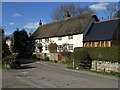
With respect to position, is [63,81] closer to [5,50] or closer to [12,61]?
[12,61]

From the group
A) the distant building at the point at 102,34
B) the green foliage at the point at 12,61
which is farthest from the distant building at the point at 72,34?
the green foliage at the point at 12,61

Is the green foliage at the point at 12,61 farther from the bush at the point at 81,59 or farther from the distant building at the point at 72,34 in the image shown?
the distant building at the point at 72,34

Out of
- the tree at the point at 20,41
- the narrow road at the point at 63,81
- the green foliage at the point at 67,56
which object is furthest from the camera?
the tree at the point at 20,41

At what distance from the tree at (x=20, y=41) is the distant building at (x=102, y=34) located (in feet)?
52.3

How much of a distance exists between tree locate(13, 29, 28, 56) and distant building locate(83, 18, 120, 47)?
Result: 15.9 meters

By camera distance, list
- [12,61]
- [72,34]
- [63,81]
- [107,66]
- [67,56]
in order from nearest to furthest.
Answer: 1. [63,81]
2. [12,61]
3. [107,66]
4. [67,56]
5. [72,34]

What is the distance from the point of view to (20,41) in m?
28.8

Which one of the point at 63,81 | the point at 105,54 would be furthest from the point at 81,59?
the point at 63,81

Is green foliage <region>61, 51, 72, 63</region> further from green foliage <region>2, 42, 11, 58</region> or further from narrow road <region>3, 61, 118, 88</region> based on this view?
narrow road <region>3, 61, 118, 88</region>

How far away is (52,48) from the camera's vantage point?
25188 millimetres

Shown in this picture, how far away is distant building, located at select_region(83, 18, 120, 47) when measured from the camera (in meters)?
18.2

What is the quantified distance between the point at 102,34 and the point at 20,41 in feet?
62.8

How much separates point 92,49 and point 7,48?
12.0 metres

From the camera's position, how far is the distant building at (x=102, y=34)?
18.2 metres
